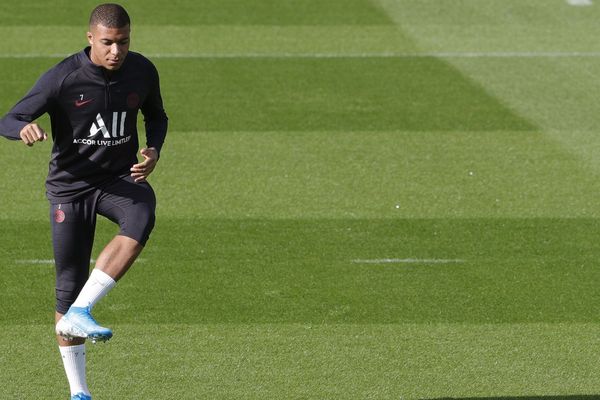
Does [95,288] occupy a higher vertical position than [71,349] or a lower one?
higher

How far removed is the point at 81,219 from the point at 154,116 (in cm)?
84

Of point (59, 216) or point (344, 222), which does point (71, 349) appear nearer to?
point (59, 216)

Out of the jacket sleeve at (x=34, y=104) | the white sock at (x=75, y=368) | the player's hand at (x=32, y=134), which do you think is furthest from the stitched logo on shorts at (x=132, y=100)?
the white sock at (x=75, y=368)

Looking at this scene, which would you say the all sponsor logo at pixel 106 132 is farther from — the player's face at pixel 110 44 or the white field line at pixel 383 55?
the white field line at pixel 383 55

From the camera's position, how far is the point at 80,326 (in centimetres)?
752

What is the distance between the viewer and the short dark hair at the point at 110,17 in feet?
25.1

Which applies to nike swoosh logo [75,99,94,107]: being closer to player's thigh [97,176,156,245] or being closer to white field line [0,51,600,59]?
player's thigh [97,176,156,245]

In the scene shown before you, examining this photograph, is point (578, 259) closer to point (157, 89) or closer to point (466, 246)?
point (466, 246)

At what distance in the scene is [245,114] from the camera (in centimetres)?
1683

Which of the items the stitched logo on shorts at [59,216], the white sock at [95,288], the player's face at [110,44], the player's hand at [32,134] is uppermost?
the player's face at [110,44]

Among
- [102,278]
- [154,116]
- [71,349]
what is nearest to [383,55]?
[154,116]

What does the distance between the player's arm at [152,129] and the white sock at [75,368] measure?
3.54 feet

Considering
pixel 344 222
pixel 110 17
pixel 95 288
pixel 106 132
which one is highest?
pixel 110 17

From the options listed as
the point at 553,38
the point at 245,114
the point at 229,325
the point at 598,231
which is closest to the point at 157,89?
the point at 229,325
